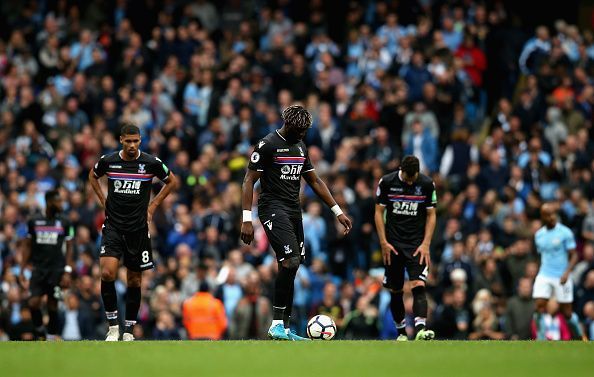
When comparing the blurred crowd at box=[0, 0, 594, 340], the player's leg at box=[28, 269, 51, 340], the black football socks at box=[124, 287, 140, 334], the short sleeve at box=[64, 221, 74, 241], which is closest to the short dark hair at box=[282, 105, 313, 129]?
the black football socks at box=[124, 287, 140, 334]

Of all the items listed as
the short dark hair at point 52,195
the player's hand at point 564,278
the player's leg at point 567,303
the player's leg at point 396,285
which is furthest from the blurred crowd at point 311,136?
the player's leg at point 396,285

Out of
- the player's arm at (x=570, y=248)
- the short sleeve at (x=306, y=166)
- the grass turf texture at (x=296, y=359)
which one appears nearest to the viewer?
the grass turf texture at (x=296, y=359)

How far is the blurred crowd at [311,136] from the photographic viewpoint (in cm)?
2333

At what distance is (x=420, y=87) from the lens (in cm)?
2753

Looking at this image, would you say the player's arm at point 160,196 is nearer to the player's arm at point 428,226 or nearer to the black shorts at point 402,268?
the black shorts at point 402,268

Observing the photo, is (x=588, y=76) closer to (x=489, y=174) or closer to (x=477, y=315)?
(x=489, y=174)

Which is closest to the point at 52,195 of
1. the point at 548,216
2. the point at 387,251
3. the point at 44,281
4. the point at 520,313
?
the point at 44,281

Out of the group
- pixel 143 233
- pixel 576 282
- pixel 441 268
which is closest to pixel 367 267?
pixel 441 268

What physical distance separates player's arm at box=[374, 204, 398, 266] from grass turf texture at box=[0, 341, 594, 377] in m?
1.89

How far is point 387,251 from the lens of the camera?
1684cm

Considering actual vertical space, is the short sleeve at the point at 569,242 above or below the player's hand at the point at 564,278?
above

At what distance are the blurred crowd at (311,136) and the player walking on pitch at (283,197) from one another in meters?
7.00

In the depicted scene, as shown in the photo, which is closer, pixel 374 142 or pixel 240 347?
pixel 240 347

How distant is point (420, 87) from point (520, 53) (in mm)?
2874
